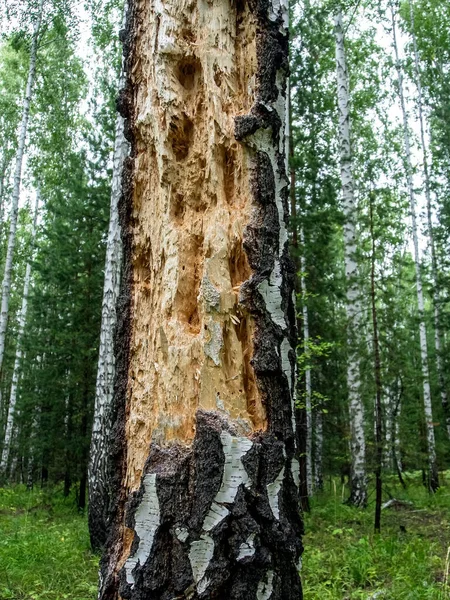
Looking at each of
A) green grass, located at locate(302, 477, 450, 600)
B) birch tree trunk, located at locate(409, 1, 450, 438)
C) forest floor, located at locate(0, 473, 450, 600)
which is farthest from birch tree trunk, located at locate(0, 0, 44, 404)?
birch tree trunk, located at locate(409, 1, 450, 438)

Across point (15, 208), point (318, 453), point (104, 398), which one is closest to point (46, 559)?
point (104, 398)

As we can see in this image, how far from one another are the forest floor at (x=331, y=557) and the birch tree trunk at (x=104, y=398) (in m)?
0.41

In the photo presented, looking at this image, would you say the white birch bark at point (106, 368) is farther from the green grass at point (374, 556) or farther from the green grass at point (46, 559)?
the green grass at point (374, 556)

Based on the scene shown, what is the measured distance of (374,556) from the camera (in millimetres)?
5508

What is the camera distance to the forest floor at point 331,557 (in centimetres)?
432

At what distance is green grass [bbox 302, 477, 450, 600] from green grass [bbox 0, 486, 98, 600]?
2.09 m

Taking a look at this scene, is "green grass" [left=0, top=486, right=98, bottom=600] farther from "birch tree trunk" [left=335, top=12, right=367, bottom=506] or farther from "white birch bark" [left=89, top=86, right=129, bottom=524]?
"birch tree trunk" [left=335, top=12, right=367, bottom=506]

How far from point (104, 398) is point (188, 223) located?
520 centimetres

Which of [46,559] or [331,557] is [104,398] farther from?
[331,557]

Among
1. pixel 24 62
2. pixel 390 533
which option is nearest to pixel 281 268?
pixel 390 533

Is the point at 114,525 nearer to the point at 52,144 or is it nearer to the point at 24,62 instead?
the point at 52,144

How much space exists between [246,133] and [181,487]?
1179mm

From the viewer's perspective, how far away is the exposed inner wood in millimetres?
1695

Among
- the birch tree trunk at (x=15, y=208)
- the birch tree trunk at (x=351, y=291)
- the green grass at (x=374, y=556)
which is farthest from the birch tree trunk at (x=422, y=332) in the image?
the birch tree trunk at (x=15, y=208)
